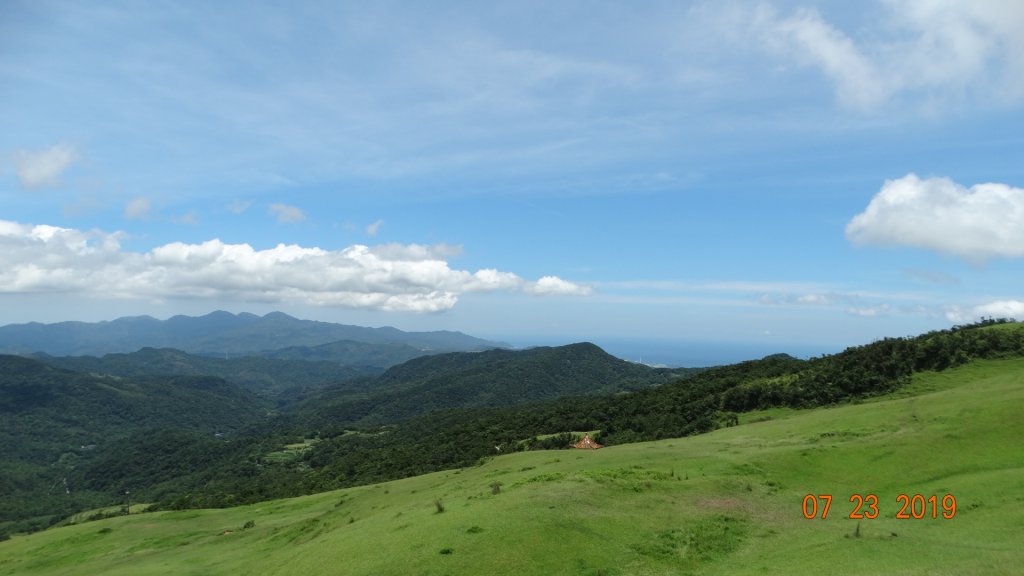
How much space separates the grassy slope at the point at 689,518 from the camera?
58.2 ft

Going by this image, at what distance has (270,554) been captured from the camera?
29.8m

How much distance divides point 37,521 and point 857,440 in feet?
554

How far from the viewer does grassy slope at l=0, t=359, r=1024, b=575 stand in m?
17.7

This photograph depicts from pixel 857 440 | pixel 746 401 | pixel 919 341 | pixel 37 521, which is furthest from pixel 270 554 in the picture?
pixel 37 521
